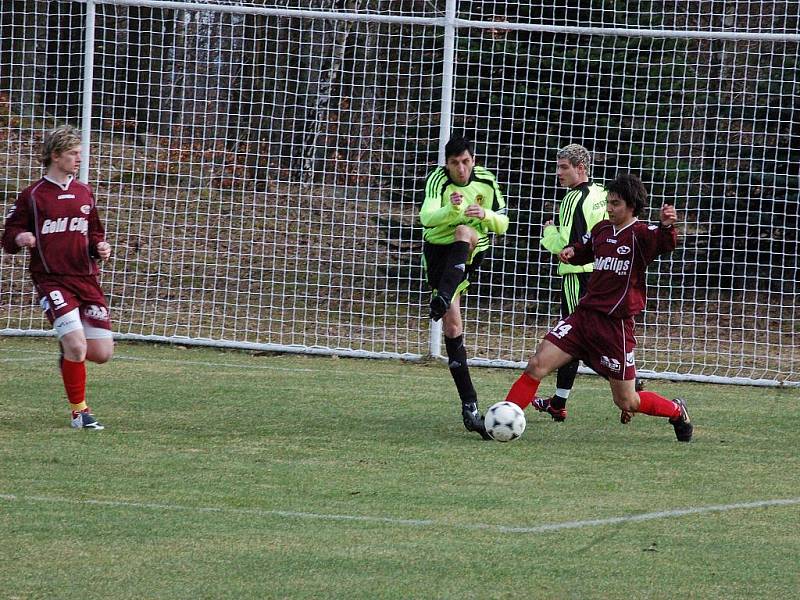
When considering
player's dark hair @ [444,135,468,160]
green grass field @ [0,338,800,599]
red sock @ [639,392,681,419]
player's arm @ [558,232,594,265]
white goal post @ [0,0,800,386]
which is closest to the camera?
green grass field @ [0,338,800,599]

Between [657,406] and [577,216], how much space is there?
1.54 metres

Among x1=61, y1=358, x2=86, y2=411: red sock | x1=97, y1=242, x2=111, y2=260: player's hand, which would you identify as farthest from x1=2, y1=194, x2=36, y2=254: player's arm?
x1=61, y1=358, x2=86, y2=411: red sock

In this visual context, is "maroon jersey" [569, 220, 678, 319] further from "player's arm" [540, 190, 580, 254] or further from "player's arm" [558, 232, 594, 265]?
"player's arm" [540, 190, 580, 254]

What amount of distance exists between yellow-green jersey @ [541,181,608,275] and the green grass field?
1221mm

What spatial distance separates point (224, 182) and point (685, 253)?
5253 mm

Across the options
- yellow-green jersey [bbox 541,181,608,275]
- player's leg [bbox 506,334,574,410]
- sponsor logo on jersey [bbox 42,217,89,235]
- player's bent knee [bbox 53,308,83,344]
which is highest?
yellow-green jersey [bbox 541,181,608,275]

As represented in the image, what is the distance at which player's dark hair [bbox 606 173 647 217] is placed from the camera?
7801 millimetres

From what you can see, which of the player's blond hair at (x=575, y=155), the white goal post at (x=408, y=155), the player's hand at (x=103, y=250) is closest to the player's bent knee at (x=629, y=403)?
the player's blond hair at (x=575, y=155)

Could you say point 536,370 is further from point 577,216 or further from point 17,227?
point 17,227

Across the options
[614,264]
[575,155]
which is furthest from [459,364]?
[575,155]

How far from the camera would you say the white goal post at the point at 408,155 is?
12969 millimetres

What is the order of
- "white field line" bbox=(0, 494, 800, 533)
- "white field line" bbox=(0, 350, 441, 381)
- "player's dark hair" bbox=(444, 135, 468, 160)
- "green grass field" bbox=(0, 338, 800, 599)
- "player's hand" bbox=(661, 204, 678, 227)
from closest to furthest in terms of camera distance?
"green grass field" bbox=(0, 338, 800, 599), "white field line" bbox=(0, 494, 800, 533), "player's hand" bbox=(661, 204, 678, 227), "player's dark hair" bbox=(444, 135, 468, 160), "white field line" bbox=(0, 350, 441, 381)

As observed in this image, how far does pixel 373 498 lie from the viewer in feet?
20.2

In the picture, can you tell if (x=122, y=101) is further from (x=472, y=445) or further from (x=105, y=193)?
(x=472, y=445)
